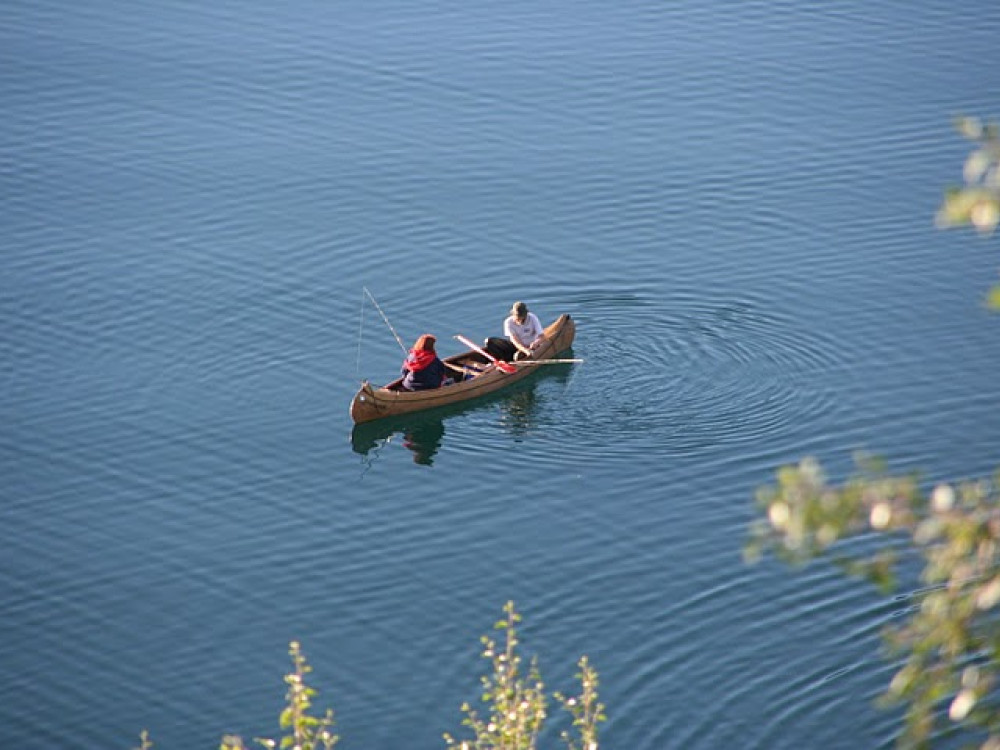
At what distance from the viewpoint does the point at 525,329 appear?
2298 cm

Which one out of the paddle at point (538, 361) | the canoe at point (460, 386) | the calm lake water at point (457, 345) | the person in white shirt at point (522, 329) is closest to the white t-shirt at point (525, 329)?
the person in white shirt at point (522, 329)

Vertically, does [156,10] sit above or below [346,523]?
above

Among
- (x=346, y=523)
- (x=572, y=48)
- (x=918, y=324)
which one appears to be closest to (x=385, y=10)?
(x=572, y=48)

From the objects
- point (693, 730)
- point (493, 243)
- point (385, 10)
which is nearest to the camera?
point (693, 730)

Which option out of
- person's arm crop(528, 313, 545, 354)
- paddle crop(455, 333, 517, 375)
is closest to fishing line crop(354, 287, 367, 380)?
paddle crop(455, 333, 517, 375)

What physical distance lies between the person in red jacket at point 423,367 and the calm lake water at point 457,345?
57 cm

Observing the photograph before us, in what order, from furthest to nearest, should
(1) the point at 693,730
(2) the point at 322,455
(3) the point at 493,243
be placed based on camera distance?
(3) the point at 493,243 < (2) the point at 322,455 < (1) the point at 693,730

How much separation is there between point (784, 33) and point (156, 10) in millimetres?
15358

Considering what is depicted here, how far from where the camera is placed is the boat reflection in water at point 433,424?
2139 centimetres

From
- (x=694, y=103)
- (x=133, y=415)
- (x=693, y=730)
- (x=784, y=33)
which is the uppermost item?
(x=784, y=33)

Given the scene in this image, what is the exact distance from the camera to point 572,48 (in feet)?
121

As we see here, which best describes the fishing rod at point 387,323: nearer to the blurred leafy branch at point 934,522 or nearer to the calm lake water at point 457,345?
the calm lake water at point 457,345

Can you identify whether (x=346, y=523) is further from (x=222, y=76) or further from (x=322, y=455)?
(x=222, y=76)

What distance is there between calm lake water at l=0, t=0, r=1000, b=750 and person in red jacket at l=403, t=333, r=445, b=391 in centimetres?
57
